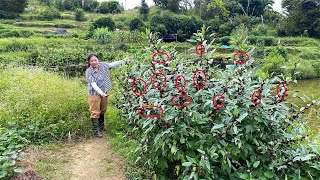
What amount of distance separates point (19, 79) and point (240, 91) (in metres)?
4.53

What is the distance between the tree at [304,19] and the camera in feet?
80.0

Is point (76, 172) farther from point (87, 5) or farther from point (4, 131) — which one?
point (87, 5)

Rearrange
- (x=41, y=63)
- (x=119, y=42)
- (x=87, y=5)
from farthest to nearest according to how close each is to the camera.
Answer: (x=87, y=5)
(x=119, y=42)
(x=41, y=63)

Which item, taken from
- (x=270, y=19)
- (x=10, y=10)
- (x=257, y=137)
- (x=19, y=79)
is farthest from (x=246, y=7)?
(x=257, y=137)

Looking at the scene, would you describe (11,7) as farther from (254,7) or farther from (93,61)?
(93,61)

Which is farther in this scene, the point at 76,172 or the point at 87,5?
the point at 87,5

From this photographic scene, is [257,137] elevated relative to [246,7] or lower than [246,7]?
lower

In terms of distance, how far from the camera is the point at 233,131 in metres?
1.98

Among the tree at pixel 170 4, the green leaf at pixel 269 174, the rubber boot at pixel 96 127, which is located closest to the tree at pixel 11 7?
the tree at pixel 170 4

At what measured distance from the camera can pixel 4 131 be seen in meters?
3.52

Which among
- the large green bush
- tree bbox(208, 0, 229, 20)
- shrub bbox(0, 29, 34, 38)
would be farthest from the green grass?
tree bbox(208, 0, 229, 20)

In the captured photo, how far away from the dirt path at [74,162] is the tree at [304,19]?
24842 millimetres

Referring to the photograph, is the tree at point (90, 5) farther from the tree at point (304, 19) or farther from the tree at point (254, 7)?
the tree at point (304, 19)

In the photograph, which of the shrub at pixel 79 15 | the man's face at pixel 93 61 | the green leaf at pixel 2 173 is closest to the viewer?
the green leaf at pixel 2 173
